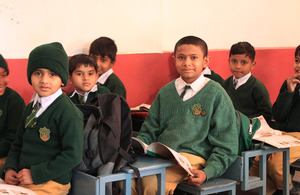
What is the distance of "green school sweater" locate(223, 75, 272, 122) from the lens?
3.84 metres

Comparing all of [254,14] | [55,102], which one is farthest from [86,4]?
[254,14]

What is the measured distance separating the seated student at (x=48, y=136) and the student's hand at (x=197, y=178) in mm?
661

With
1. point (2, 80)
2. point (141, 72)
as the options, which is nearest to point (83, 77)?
point (2, 80)

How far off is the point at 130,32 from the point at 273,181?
6.43ft

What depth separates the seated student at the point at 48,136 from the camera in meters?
2.23

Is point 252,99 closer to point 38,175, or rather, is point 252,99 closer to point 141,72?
point 141,72

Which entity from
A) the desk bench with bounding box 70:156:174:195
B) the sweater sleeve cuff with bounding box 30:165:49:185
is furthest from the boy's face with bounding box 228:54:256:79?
the sweater sleeve cuff with bounding box 30:165:49:185

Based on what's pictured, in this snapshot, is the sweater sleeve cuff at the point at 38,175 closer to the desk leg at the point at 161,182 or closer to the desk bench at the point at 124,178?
the desk bench at the point at 124,178

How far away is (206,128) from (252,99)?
133cm

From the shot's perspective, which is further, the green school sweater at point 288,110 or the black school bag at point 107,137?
the green school sweater at point 288,110

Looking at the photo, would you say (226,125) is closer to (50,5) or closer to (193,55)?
(193,55)

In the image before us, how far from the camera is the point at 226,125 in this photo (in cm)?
275

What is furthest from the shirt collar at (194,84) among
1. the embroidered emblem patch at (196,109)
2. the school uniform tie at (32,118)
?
the school uniform tie at (32,118)

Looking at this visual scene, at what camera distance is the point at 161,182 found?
2.50 meters
